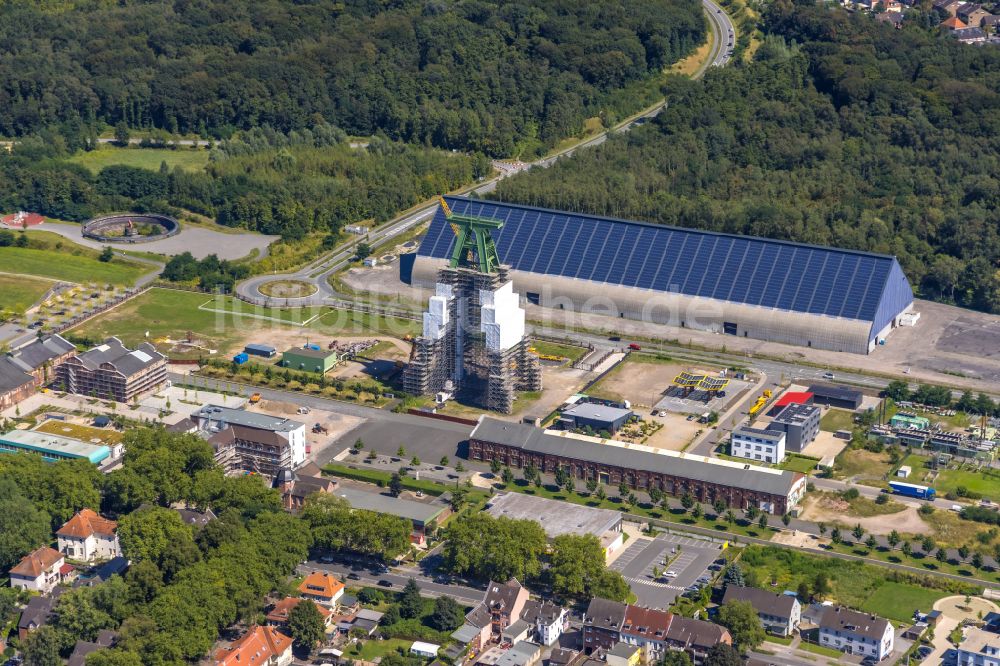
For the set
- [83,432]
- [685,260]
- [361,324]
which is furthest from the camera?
[361,324]

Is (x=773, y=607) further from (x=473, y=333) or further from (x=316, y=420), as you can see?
(x=316, y=420)

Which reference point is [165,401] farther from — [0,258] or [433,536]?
[0,258]

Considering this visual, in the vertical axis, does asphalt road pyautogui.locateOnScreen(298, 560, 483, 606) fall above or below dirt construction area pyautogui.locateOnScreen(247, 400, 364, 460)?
below

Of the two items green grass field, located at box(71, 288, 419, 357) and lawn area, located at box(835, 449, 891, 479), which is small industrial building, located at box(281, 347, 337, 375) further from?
lawn area, located at box(835, 449, 891, 479)

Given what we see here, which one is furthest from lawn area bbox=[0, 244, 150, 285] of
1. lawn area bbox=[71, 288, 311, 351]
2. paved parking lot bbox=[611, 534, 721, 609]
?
paved parking lot bbox=[611, 534, 721, 609]

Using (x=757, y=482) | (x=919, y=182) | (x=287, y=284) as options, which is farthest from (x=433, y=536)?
(x=919, y=182)

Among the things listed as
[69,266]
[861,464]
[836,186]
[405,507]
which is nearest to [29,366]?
[69,266]
